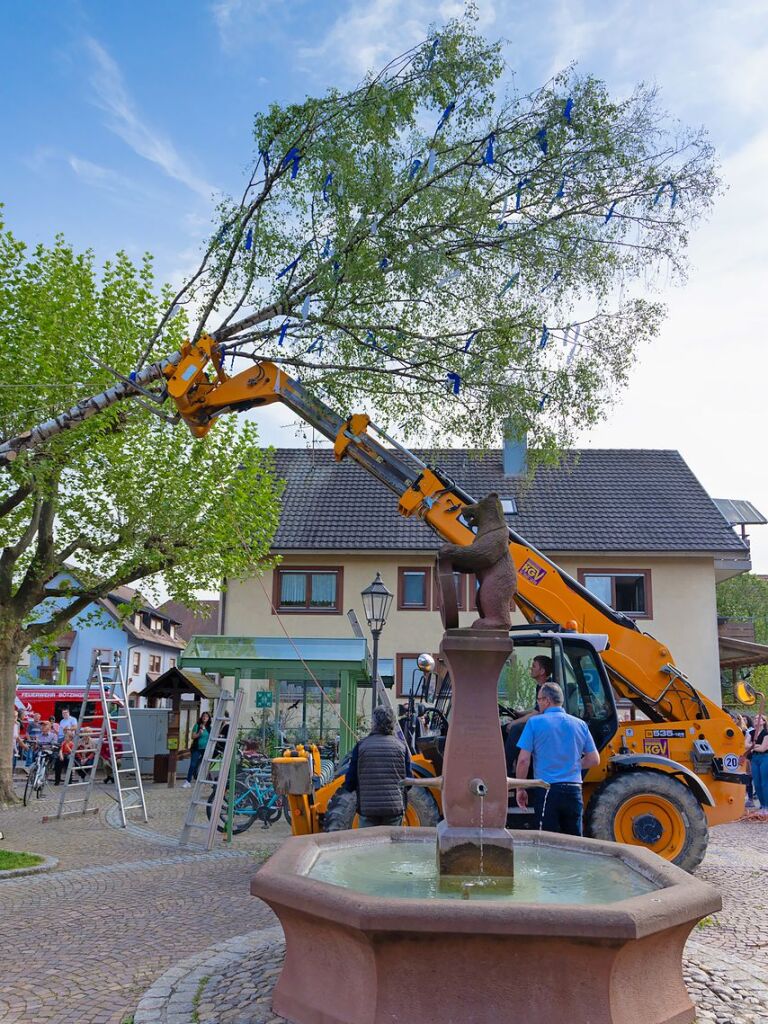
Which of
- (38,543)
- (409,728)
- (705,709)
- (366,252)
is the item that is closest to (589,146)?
(366,252)

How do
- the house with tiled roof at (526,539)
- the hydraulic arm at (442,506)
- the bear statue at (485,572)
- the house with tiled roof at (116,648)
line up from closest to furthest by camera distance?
the bear statue at (485,572) → the hydraulic arm at (442,506) → the house with tiled roof at (526,539) → the house with tiled roof at (116,648)

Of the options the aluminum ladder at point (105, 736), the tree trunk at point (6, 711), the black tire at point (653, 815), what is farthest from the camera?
the tree trunk at point (6, 711)

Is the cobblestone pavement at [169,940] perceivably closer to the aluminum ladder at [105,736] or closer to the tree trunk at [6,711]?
the aluminum ladder at [105,736]

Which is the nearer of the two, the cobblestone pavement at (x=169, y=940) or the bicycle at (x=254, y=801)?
the cobblestone pavement at (x=169, y=940)

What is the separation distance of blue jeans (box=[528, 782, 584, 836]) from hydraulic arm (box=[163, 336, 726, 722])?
121 inches

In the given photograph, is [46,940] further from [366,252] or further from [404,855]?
[366,252]

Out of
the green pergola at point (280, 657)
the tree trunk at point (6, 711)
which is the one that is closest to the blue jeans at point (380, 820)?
the green pergola at point (280, 657)

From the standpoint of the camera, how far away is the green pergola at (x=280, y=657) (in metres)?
16.6

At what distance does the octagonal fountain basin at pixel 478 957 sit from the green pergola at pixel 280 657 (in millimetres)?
11347

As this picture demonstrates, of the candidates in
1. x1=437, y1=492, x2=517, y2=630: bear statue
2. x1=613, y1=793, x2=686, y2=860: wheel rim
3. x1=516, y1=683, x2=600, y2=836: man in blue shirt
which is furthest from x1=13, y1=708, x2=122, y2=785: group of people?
x1=437, y1=492, x2=517, y2=630: bear statue

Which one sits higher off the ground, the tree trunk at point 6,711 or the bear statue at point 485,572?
the bear statue at point 485,572

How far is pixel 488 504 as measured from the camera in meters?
7.05

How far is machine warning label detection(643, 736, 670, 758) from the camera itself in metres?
10.8

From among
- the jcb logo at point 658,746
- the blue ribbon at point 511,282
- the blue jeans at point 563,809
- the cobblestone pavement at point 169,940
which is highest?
the blue ribbon at point 511,282
